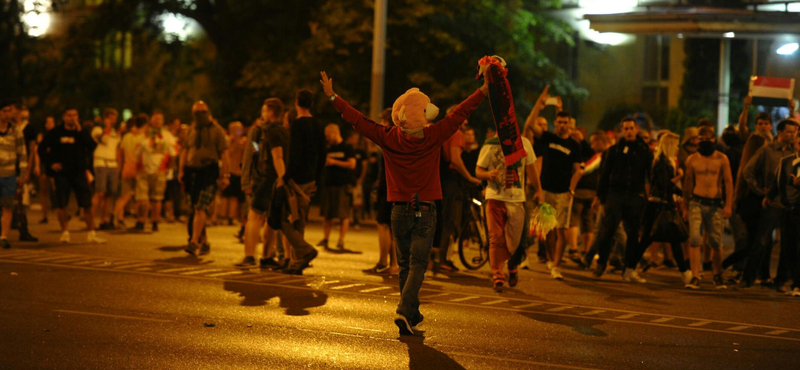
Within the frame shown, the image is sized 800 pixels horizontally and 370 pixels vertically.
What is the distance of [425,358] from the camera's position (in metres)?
7.25

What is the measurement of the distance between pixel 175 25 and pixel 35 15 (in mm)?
5361

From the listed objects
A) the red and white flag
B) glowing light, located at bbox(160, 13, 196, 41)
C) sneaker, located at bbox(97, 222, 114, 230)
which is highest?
glowing light, located at bbox(160, 13, 196, 41)

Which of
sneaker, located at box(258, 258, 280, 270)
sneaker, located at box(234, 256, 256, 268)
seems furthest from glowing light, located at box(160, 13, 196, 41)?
sneaker, located at box(258, 258, 280, 270)

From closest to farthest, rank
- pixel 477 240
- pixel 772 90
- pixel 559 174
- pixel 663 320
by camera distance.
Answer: pixel 663 320 → pixel 559 174 → pixel 477 240 → pixel 772 90

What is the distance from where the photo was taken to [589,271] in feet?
45.1

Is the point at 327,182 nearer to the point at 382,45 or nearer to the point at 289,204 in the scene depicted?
the point at 289,204

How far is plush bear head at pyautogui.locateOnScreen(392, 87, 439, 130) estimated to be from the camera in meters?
8.18

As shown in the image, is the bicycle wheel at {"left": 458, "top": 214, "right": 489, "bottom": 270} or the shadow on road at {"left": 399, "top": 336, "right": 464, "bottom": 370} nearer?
the shadow on road at {"left": 399, "top": 336, "right": 464, "bottom": 370}

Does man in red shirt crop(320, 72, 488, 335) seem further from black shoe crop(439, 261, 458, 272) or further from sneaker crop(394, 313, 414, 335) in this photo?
black shoe crop(439, 261, 458, 272)

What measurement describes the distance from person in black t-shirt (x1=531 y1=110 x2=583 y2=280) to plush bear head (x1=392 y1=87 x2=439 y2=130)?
5.06 m

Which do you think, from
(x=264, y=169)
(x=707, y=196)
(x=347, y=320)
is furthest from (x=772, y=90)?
(x=347, y=320)

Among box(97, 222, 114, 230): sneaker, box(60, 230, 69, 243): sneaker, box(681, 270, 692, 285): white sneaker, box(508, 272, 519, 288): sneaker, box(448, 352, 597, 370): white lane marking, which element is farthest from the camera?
box(97, 222, 114, 230): sneaker

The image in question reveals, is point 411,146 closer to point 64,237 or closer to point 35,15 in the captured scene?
point 64,237

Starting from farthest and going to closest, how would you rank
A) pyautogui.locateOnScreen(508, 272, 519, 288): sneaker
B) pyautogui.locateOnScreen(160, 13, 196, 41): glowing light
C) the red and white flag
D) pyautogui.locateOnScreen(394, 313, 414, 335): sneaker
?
pyautogui.locateOnScreen(160, 13, 196, 41): glowing light → the red and white flag → pyautogui.locateOnScreen(508, 272, 519, 288): sneaker → pyautogui.locateOnScreen(394, 313, 414, 335): sneaker
